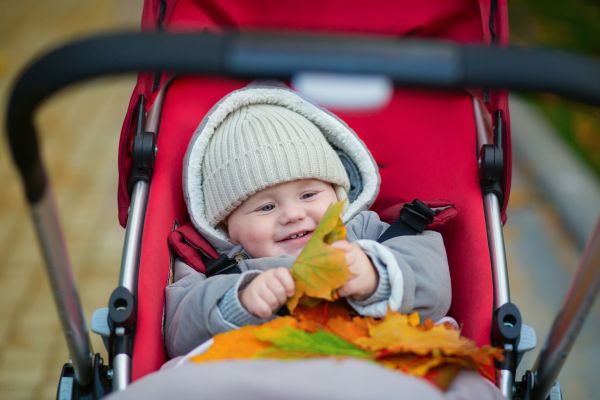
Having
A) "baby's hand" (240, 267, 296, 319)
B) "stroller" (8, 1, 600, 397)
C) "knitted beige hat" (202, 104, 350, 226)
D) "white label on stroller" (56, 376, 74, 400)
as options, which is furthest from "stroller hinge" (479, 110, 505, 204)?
"white label on stroller" (56, 376, 74, 400)

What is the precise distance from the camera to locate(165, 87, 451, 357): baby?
4.93 feet

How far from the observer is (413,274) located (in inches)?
60.5

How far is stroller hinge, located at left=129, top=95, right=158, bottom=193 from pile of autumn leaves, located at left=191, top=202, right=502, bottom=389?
20.0 inches

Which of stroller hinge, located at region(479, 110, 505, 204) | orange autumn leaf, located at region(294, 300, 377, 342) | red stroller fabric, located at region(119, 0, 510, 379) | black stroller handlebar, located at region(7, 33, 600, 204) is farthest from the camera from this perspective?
stroller hinge, located at region(479, 110, 505, 204)

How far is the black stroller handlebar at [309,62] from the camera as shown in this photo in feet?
3.26

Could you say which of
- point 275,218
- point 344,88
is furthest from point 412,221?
point 344,88

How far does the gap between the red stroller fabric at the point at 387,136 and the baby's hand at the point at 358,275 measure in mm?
245

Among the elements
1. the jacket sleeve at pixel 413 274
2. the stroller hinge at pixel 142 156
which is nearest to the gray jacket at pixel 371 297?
the jacket sleeve at pixel 413 274

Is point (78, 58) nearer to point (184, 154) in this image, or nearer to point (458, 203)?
point (184, 154)

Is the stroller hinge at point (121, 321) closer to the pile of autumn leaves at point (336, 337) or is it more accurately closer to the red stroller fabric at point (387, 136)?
the red stroller fabric at point (387, 136)

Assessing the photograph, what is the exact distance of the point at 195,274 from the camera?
5.63 feet

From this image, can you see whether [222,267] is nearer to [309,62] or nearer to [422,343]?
[422,343]

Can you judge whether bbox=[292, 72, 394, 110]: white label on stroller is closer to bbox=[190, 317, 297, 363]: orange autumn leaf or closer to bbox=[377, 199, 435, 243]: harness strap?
bbox=[190, 317, 297, 363]: orange autumn leaf

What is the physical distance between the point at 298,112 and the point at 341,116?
20 cm
